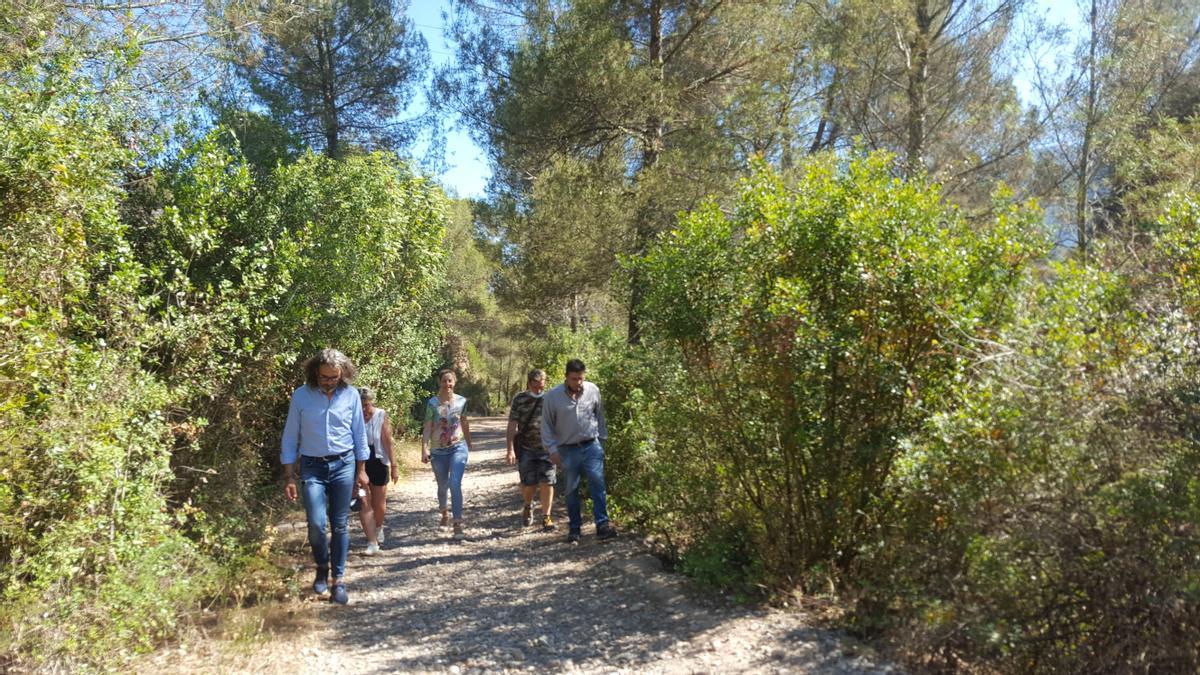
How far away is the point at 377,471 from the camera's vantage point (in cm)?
786

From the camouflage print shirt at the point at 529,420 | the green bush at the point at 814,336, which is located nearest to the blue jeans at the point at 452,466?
the camouflage print shirt at the point at 529,420

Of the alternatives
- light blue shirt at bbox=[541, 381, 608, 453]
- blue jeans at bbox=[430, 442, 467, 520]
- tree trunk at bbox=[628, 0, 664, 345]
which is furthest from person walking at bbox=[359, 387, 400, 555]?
tree trunk at bbox=[628, 0, 664, 345]

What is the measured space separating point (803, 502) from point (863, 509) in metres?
0.40

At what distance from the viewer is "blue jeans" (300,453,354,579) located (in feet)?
19.0

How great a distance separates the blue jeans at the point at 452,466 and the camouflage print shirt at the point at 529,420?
614 mm

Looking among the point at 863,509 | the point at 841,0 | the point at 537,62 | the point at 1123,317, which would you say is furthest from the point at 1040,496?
the point at 841,0

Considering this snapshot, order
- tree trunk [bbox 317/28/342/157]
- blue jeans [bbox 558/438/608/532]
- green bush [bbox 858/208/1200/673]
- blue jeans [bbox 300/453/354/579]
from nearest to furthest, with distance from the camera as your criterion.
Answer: green bush [bbox 858/208/1200/673] < blue jeans [bbox 300/453/354/579] < blue jeans [bbox 558/438/608/532] < tree trunk [bbox 317/28/342/157]

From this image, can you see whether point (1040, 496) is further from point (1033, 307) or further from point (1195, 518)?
point (1033, 307)

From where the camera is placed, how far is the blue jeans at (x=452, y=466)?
319 inches

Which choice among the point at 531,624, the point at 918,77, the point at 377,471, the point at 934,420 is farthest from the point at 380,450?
the point at 918,77

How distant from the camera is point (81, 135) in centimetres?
541

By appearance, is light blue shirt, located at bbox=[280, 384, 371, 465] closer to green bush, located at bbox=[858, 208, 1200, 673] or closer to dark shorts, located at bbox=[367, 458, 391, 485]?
dark shorts, located at bbox=[367, 458, 391, 485]

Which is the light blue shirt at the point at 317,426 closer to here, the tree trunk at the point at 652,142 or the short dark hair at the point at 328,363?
the short dark hair at the point at 328,363

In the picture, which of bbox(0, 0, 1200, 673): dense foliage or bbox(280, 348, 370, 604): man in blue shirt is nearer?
bbox(0, 0, 1200, 673): dense foliage
